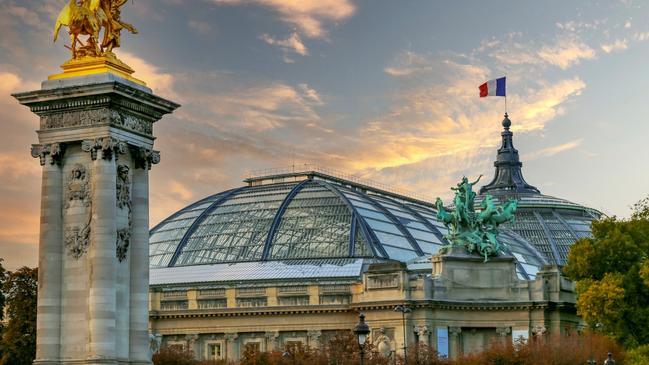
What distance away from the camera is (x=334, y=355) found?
7962 centimetres

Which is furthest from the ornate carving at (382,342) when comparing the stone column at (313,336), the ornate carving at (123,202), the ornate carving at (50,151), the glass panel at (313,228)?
the ornate carving at (50,151)

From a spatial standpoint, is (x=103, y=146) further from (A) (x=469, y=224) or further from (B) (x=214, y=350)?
(B) (x=214, y=350)

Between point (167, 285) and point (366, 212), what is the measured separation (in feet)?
64.9

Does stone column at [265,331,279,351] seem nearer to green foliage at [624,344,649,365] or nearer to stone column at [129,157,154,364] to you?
green foliage at [624,344,649,365]

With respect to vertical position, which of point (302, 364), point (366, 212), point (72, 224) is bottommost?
point (302, 364)

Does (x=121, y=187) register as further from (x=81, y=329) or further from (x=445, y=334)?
(x=445, y=334)

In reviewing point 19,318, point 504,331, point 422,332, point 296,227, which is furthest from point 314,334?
point 19,318

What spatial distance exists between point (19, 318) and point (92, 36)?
43901 millimetres

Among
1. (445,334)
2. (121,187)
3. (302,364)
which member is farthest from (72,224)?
(445,334)

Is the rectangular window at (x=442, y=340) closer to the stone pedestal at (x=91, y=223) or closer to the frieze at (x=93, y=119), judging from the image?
the stone pedestal at (x=91, y=223)

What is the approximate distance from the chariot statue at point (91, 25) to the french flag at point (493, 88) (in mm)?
73599

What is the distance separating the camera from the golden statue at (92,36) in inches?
1688

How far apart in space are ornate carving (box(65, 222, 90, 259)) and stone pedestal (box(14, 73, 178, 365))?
1.3 inches

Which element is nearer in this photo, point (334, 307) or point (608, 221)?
point (608, 221)
